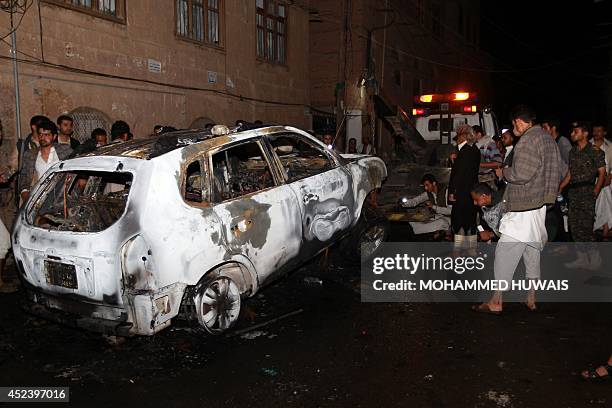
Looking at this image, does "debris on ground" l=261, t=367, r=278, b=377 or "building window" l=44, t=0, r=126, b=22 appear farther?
"building window" l=44, t=0, r=126, b=22

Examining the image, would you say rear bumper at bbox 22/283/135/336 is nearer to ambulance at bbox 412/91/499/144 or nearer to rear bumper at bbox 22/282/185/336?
rear bumper at bbox 22/282/185/336

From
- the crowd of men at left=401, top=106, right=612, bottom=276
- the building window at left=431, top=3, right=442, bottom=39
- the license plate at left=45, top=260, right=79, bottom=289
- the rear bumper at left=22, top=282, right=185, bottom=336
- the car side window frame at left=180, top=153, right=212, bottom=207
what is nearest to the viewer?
the rear bumper at left=22, top=282, right=185, bottom=336

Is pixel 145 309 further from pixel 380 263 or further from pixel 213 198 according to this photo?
pixel 380 263

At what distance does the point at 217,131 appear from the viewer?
474cm

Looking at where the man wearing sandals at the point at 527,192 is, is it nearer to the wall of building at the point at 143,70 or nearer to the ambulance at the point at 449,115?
the wall of building at the point at 143,70

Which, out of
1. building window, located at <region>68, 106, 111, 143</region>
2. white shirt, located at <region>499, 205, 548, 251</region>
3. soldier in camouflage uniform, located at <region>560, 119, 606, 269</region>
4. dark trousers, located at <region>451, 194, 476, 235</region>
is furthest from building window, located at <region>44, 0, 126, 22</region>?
soldier in camouflage uniform, located at <region>560, 119, 606, 269</region>

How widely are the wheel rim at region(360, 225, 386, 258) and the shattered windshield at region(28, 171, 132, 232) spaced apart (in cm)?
319

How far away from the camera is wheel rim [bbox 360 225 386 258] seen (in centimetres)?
670

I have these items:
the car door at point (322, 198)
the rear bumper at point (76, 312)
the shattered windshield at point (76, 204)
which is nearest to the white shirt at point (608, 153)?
the car door at point (322, 198)

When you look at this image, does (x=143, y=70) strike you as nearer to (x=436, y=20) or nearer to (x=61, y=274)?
(x=61, y=274)

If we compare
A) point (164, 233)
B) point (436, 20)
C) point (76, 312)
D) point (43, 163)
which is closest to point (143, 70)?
point (43, 163)

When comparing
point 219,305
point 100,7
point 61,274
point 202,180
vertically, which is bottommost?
point 219,305

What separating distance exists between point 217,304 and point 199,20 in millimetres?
10090

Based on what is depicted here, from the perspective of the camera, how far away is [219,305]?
14.2ft
